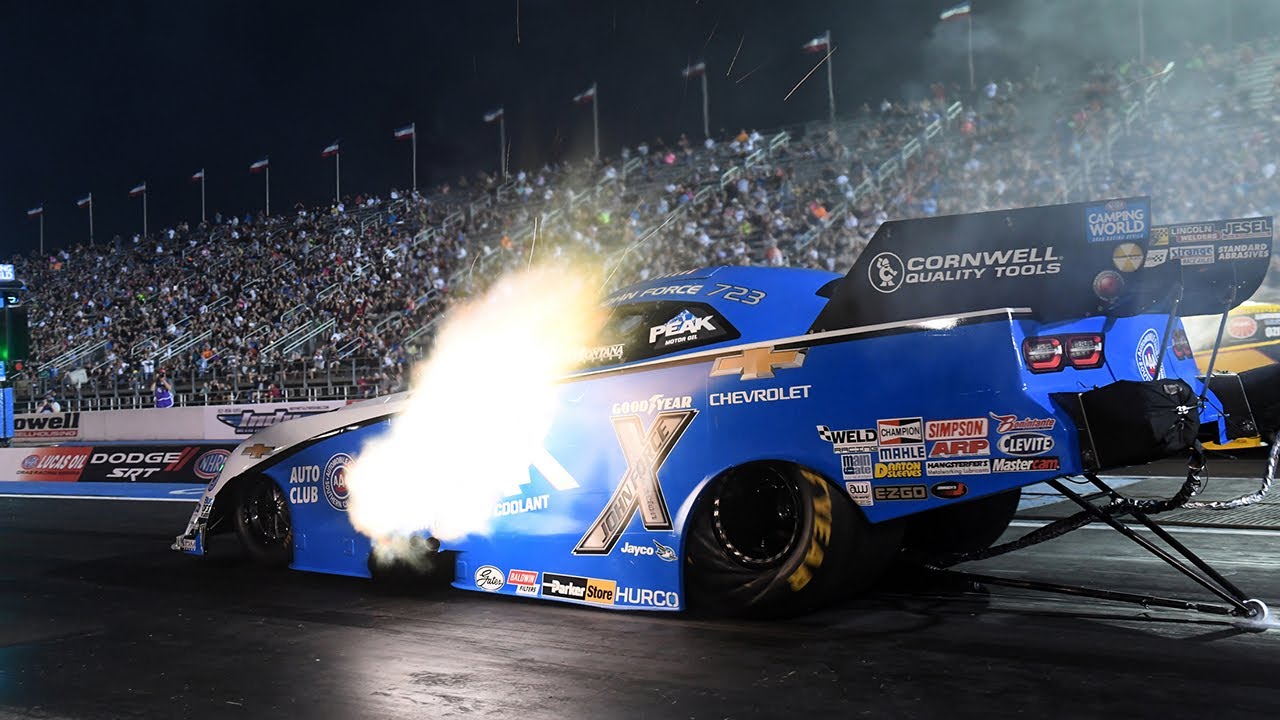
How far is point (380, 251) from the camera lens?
94.8 feet

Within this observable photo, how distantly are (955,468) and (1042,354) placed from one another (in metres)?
0.58

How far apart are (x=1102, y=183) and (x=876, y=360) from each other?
13.8m

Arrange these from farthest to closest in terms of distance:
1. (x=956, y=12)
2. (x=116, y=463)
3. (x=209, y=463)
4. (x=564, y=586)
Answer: (x=956, y=12) → (x=116, y=463) → (x=209, y=463) → (x=564, y=586)

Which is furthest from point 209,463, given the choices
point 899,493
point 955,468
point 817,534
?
A: point 955,468

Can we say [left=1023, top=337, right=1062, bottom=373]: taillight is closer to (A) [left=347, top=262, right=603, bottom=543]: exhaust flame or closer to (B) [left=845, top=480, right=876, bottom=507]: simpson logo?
(B) [left=845, top=480, right=876, bottom=507]: simpson logo

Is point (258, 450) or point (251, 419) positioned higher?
point (251, 419)

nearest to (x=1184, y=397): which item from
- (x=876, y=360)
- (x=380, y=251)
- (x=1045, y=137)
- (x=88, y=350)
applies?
(x=876, y=360)

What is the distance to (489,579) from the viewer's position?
6043mm

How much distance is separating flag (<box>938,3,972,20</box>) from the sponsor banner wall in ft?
61.9

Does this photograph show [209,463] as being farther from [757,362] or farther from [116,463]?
[757,362]

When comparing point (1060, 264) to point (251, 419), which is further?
point (251, 419)

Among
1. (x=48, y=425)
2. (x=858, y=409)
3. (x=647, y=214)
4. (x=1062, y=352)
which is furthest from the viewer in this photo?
(x=647, y=214)

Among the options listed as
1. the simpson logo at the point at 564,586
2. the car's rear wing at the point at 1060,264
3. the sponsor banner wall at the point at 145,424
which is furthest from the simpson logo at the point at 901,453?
the sponsor banner wall at the point at 145,424

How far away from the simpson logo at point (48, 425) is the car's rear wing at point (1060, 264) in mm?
22525
